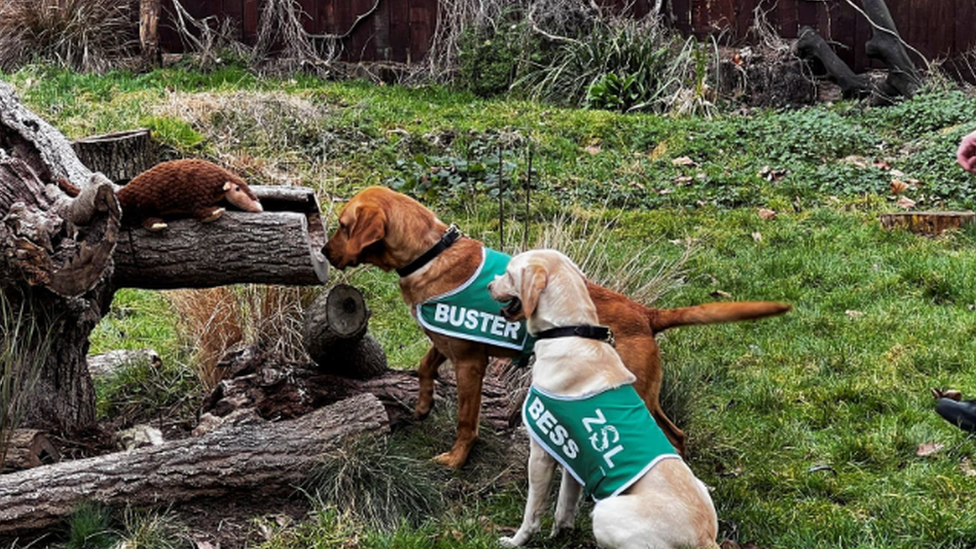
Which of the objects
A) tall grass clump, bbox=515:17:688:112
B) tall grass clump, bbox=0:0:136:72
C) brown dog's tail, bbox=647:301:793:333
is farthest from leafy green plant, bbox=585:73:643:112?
brown dog's tail, bbox=647:301:793:333

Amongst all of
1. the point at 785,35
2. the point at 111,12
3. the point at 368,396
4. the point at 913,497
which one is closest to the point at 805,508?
the point at 913,497

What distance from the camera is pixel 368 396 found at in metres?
5.48

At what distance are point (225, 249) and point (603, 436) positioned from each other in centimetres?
195

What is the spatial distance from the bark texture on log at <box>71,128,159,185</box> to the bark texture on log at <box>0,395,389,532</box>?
2.46m

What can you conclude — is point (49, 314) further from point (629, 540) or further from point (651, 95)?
point (651, 95)

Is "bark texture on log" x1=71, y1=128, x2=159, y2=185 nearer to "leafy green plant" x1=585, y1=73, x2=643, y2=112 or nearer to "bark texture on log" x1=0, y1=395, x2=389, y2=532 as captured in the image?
"bark texture on log" x1=0, y1=395, x2=389, y2=532

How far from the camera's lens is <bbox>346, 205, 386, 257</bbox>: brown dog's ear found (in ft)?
17.4

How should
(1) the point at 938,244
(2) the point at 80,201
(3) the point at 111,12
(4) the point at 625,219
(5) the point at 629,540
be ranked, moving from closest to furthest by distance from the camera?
(5) the point at 629,540 < (2) the point at 80,201 < (1) the point at 938,244 < (4) the point at 625,219 < (3) the point at 111,12

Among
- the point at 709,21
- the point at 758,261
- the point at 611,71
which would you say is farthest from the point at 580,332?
the point at 709,21

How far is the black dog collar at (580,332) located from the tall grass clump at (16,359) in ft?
6.78

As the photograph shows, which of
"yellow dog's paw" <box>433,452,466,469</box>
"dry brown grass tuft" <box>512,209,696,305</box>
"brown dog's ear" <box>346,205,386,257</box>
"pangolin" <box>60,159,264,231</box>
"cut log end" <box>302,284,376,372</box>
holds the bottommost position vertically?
"yellow dog's paw" <box>433,452,466,469</box>

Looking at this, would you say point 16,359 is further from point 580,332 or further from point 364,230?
point 580,332

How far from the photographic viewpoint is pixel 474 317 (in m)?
5.34

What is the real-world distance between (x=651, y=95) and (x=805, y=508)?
379 inches
